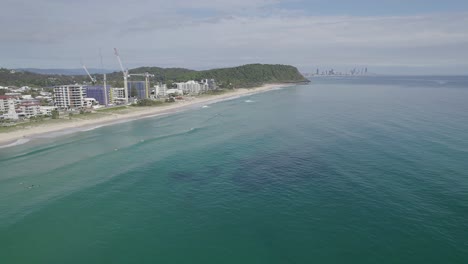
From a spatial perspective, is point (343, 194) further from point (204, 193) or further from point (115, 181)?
point (115, 181)

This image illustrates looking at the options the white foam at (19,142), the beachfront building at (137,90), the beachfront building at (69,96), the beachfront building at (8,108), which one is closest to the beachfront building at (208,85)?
the beachfront building at (137,90)

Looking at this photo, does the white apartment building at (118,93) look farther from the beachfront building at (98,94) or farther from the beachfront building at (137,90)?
the beachfront building at (98,94)

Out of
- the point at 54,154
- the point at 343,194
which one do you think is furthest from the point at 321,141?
the point at 54,154

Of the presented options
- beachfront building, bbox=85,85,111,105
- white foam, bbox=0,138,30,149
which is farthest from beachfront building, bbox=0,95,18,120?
beachfront building, bbox=85,85,111,105

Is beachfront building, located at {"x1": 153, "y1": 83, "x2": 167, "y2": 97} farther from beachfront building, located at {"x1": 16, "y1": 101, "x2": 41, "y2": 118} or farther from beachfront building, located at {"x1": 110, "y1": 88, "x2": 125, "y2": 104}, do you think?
beachfront building, located at {"x1": 16, "y1": 101, "x2": 41, "y2": 118}

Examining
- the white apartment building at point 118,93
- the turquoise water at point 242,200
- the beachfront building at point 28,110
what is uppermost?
the white apartment building at point 118,93
